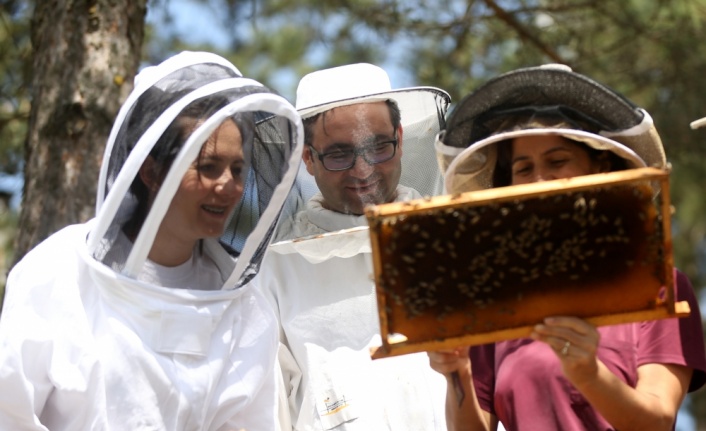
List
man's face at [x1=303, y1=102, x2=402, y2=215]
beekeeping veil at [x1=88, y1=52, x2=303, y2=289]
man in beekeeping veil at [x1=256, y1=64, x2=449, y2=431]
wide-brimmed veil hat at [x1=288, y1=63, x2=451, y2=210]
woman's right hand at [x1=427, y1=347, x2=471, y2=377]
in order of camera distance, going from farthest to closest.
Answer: wide-brimmed veil hat at [x1=288, y1=63, x2=451, y2=210], man's face at [x1=303, y1=102, x2=402, y2=215], man in beekeeping veil at [x1=256, y1=64, x2=449, y2=431], beekeeping veil at [x1=88, y1=52, x2=303, y2=289], woman's right hand at [x1=427, y1=347, x2=471, y2=377]

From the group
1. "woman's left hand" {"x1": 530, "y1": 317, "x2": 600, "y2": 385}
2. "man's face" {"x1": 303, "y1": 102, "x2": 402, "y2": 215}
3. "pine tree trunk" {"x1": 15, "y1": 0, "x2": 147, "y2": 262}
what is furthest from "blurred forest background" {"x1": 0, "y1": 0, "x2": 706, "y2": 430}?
"woman's left hand" {"x1": 530, "y1": 317, "x2": 600, "y2": 385}

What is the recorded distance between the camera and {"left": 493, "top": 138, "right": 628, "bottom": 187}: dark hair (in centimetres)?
282

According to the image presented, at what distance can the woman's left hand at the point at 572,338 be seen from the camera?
2.36 meters

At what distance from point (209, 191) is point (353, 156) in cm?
84

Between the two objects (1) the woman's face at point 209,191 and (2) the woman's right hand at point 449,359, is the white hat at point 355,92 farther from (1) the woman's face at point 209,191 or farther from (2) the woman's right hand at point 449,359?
(2) the woman's right hand at point 449,359

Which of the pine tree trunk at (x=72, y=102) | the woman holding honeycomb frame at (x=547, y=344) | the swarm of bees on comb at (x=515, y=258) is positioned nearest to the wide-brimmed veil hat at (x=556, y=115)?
the woman holding honeycomb frame at (x=547, y=344)

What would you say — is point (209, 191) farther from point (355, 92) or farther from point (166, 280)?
point (355, 92)

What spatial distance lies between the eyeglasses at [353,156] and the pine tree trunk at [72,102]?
1.49 meters

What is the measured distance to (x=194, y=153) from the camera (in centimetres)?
295

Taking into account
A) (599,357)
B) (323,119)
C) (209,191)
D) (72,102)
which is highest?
(72,102)

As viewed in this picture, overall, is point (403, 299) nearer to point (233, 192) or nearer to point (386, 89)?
point (233, 192)

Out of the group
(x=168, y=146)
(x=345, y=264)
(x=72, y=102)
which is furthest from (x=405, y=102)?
(x=72, y=102)

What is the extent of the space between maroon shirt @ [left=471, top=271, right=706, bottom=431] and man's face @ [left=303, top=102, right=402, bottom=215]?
113cm

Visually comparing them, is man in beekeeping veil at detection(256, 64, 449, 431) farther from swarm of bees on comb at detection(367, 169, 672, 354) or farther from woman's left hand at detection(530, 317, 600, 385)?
woman's left hand at detection(530, 317, 600, 385)
